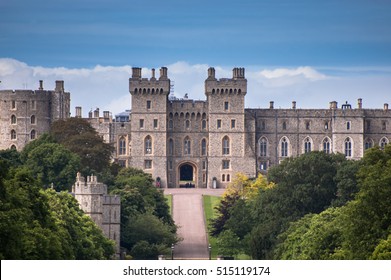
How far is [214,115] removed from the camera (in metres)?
91.6

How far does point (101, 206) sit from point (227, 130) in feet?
114

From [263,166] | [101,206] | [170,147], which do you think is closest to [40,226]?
[101,206]

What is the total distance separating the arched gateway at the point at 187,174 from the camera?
9188cm

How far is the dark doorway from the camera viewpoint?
9275 cm

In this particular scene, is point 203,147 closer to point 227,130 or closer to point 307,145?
point 227,130

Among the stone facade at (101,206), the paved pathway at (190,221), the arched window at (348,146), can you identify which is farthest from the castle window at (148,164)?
the stone facade at (101,206)

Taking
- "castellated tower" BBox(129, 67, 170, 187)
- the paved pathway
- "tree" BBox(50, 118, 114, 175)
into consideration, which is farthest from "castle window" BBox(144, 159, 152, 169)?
"tree" BBox(50, 118, 114, 175)

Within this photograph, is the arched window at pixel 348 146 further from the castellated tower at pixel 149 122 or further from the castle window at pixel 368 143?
the castellated tower at pixel 149 122

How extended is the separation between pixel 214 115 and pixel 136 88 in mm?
5446

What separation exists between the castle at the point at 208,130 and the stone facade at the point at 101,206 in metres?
31.2

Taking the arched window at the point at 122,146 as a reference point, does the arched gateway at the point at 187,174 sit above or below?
below
